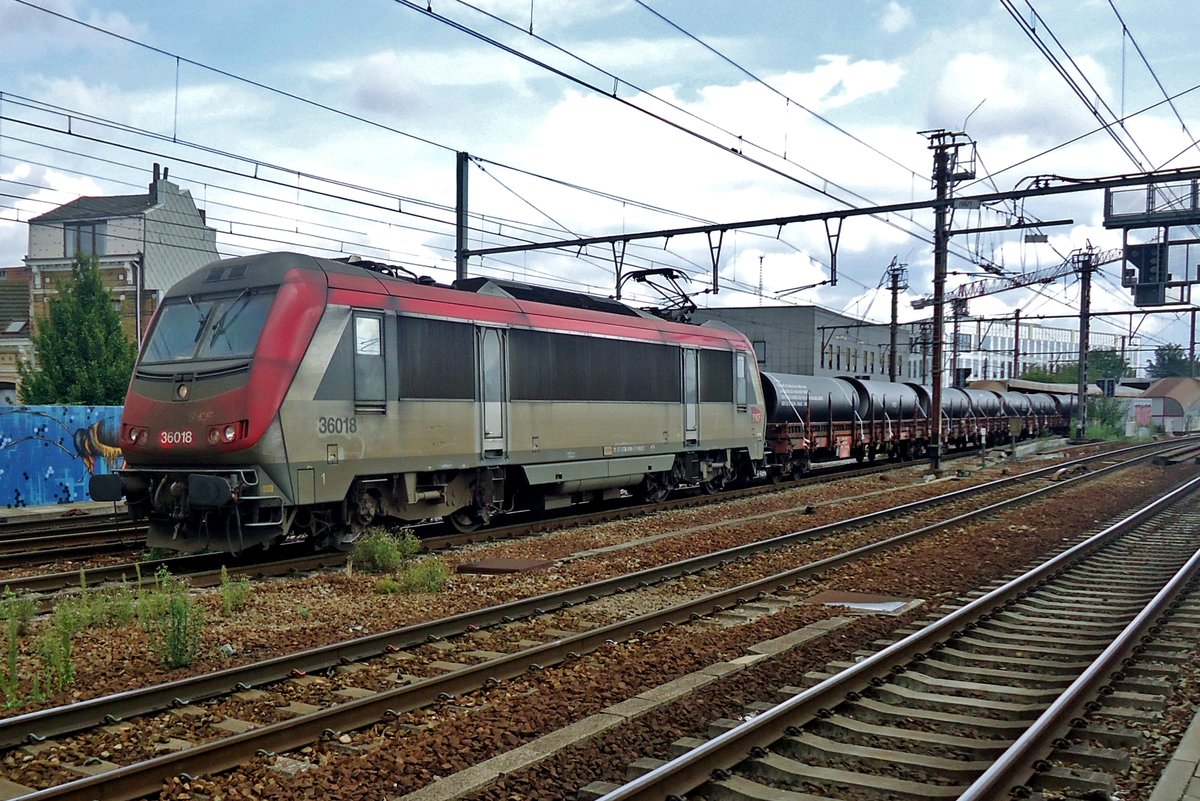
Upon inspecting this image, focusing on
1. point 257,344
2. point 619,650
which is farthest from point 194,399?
point 619,650

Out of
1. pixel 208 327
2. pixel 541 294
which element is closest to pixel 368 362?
pixel 208 327

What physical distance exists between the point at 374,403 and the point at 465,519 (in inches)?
125

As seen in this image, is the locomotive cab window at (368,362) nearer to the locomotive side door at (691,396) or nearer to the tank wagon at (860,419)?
the locomotive side door at (691,396)

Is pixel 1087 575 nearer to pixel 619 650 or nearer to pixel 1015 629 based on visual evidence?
pixel 1015 629

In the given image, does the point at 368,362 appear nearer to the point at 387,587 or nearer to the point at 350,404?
the point at 350,404

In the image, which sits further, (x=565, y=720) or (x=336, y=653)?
(x=336, y=653)

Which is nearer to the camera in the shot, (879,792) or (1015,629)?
(879,792)

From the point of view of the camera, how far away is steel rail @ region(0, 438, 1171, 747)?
19.7ft

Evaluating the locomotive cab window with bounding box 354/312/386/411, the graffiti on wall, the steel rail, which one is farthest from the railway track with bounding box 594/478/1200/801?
the graffiti on wall

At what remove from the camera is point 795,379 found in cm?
2722

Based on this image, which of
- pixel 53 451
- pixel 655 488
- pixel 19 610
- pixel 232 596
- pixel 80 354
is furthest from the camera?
pixel 80 354

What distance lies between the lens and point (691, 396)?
63.5 ft

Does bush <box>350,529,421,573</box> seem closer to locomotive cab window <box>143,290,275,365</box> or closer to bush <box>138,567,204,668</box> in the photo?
locomotive cab window <box>143,290,275,365</box>

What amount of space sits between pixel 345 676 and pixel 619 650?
7.26 ft
